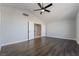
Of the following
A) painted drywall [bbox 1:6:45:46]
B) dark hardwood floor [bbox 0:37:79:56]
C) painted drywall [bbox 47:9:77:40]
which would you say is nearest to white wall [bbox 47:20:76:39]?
painted drywall [bbox 47:9:77:40]

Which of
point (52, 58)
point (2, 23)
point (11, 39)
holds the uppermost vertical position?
point (2, 23)

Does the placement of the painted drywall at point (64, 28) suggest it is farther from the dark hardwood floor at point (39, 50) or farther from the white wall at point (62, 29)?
the dark hardwood floor at point (39, 50)

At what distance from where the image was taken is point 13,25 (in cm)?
547

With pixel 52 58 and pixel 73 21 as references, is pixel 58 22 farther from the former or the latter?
pixel 52 58

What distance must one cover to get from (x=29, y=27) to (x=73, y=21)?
13.6 feet

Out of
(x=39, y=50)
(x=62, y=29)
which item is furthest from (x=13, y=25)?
(x=62, y=29)

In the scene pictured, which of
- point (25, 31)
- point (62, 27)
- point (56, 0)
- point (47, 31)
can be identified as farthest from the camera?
point (47, 31)

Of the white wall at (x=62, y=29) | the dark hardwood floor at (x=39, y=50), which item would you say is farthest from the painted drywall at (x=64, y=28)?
the dark hardwood floor at (x=39, y=50)

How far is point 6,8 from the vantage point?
488 cm

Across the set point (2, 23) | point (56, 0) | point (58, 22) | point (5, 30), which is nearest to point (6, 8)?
point (2, 23)

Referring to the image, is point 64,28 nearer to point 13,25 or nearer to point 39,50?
point 13,25

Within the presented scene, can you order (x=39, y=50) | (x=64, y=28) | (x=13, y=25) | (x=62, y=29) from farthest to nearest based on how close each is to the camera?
(x=62, y=29)
(x=64, y=28)
(x=13, y=25)
(x=39, y=50)

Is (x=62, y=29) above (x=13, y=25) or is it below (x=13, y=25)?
below

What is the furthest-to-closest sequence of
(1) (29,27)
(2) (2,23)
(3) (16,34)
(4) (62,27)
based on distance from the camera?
(4) (62,27)
(1) (29,27)
(3) (16,34)
(2) (2,23)
